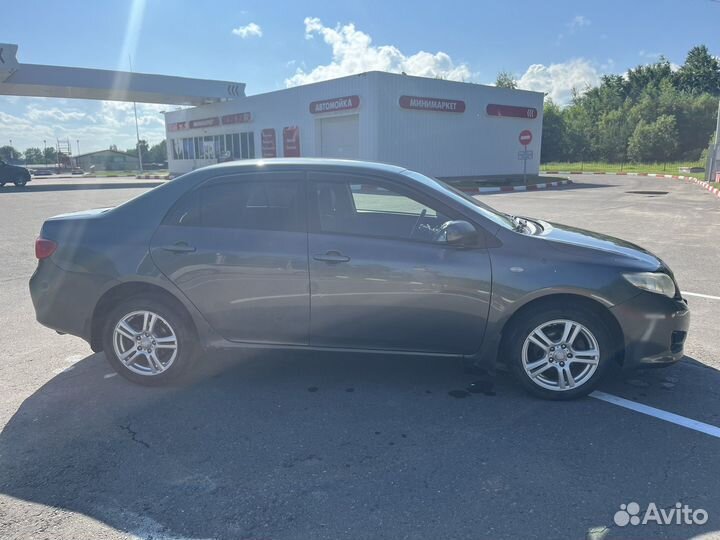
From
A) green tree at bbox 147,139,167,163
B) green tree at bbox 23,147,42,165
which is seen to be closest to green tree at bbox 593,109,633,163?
green tree at bbox 147,139,167,163

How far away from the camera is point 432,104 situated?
24.7 meters

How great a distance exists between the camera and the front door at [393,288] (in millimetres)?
3479

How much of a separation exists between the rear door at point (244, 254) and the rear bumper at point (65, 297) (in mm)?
591

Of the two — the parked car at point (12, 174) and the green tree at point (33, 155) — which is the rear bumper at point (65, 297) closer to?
the parked car at point (12, 174)

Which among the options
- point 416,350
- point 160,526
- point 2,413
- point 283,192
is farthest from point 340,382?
point 2,413

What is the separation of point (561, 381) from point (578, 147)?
193 ft

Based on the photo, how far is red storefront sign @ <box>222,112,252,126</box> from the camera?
31703 millimetres

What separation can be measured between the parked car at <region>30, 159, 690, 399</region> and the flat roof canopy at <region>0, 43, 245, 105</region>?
29885 millimetres

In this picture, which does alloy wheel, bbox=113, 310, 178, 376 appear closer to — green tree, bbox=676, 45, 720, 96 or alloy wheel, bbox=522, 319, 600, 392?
alloy wheel, bbox=522, 319, 600, 392

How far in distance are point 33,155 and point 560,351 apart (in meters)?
173

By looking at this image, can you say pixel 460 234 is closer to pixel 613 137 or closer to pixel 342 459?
pixel 342 459

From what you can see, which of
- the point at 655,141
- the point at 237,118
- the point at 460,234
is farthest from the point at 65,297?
the point at 655,141

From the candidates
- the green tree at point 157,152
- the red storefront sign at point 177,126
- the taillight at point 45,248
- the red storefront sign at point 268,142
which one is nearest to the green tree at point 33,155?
the green tree at point 157,152

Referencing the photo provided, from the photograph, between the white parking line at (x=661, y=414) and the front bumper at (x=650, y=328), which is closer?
the white parking line at (x=661, y=414)
